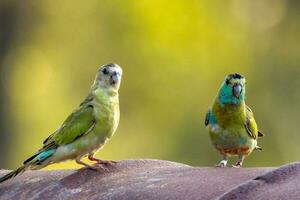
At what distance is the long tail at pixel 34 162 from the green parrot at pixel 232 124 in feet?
3.65

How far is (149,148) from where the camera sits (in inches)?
911

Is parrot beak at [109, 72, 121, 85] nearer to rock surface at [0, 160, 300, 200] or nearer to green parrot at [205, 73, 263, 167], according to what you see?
green parrot at [205, 73, 263, 167]

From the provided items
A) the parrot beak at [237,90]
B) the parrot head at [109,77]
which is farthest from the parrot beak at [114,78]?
the parrot beak at [237,90]

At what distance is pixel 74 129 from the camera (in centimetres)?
701

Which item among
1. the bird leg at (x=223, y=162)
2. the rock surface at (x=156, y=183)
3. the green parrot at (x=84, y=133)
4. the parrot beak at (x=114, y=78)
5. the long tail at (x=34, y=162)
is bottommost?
the bird leg at (x=223, y=162)

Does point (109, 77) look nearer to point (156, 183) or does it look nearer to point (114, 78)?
point (114, 78)

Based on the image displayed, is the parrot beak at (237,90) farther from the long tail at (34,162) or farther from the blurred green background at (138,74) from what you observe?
the blurred green background at (138,74)

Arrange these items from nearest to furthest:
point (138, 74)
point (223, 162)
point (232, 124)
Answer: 1. point (223, 162)
2. point (232, 124)
3. point (138, 74)

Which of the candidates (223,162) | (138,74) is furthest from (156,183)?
(138,74)

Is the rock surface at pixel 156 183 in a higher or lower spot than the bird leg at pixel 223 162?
higher

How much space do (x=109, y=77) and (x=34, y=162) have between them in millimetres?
1073

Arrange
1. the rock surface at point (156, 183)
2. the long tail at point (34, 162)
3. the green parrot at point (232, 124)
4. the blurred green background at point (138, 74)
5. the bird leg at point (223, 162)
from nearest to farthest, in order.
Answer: the rock surface at point (156, 183) → the bird leg at point (223, 162) → the long tail at point (34, 162) → the green parrot at point (232, 124) → the blurred green background at point (138, 74)

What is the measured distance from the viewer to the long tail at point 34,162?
592cm

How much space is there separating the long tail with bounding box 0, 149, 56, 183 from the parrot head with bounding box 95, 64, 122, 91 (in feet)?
2.17
